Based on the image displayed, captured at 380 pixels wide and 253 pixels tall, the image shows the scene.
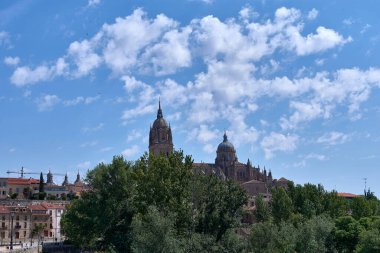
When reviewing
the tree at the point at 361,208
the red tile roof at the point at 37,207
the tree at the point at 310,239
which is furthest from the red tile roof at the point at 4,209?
the tree at the point at 310,239

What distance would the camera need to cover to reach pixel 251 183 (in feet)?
426

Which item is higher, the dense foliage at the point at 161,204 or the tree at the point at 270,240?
the dense foliage at the point at 161,204

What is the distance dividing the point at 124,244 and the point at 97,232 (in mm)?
4361

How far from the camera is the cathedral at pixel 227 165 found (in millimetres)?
129750

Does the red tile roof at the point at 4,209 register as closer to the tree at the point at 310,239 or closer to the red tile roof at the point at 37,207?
the red tile roof at the point at 37,207

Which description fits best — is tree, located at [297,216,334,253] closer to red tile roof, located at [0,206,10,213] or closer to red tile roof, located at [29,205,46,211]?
red tile roof, located at [0,206,10,213]

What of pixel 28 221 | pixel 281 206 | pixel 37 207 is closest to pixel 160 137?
pixel 37 207

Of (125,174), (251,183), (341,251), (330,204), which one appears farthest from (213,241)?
(251,183)

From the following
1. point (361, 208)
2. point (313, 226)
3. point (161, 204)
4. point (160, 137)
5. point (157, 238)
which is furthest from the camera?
point (160, 137)

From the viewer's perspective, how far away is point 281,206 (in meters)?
79.6

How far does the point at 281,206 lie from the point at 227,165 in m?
60.3

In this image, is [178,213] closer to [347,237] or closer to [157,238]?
[157,238]

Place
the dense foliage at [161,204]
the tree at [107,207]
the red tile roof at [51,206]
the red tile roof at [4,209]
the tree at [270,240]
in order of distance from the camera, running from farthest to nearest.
→ the red tile roof at [51,206] < the red tile roof at [4,209] < the tree at [107,207] < the tree at [270,240] < the dense foliage at [161,204]

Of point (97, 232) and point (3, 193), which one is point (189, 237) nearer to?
point (97, 232)
